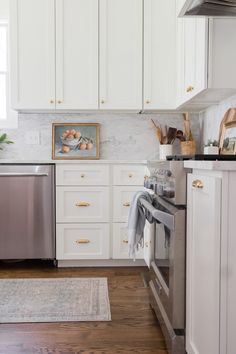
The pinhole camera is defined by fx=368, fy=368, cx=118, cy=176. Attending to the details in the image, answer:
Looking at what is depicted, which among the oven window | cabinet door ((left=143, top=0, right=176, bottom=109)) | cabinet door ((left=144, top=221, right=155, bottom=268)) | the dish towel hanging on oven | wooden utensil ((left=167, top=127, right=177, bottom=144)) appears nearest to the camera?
the oven window

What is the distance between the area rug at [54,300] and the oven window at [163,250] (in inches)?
18.7

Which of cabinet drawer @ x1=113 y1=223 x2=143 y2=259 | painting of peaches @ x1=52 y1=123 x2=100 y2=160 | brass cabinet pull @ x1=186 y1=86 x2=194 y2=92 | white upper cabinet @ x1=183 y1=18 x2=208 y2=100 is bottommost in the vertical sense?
cabinet drawer @ x1=113 y1=223 x2=143 y2=259

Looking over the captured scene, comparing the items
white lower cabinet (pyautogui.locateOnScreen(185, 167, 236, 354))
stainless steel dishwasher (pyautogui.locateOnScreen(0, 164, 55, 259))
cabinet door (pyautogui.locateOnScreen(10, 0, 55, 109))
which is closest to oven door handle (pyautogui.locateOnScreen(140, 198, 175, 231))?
white lower cabinet (pyautogui.locateOnScreen(185, 167, 236, 354))

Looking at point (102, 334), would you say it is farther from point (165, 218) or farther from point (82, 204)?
point (82, 204)

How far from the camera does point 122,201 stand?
3061mm

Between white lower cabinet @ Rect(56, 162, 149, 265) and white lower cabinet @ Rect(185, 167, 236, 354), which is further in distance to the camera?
white lower cabinet @ Rect(56, 162, 149, 265)

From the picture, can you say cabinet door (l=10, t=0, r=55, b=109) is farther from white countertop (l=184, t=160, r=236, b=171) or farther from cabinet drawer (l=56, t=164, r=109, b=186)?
white countertop (l=184, t=160, r=236, b=171)

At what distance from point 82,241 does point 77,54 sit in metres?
1.58

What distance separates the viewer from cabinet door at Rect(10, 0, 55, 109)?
312cm

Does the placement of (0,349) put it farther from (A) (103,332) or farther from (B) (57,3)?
(B) (57,3)

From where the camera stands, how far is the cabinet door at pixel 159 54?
3.11 meters

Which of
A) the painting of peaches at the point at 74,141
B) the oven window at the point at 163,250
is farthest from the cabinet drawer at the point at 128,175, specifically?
the oven window at the point at 163,250

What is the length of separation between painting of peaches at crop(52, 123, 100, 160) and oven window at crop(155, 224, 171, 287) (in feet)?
5.25

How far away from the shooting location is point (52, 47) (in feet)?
10.3
